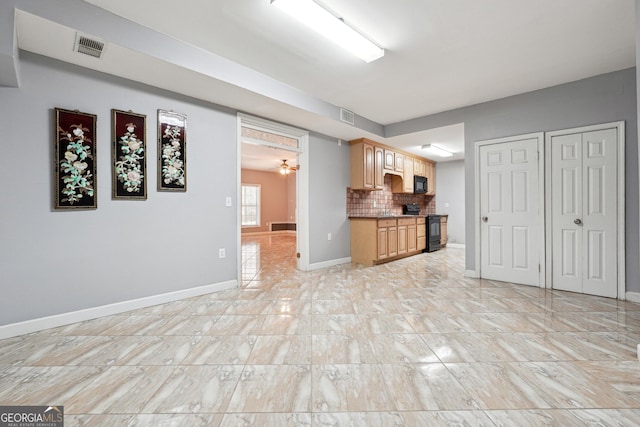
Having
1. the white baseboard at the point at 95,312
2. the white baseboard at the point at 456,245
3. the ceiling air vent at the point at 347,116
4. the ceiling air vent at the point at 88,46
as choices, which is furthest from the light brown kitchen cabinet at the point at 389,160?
the ceiling air vent at the point at 88,46

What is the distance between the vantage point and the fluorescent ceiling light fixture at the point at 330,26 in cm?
213

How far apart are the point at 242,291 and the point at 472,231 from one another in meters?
3.57

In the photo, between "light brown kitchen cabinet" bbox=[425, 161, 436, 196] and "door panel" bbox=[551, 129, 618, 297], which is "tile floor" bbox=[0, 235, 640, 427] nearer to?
"door panel" bbox=[551, 129, 618, 297]

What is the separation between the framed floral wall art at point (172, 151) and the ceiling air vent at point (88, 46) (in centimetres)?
78

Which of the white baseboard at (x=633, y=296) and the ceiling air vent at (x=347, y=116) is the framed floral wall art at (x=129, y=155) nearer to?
the ceiling air vent at (x=347, y=116)

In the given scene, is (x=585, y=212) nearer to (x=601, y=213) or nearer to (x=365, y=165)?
(x=601, y=213)

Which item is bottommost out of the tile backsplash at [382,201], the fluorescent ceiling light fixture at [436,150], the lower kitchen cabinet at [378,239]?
the lower kitchen cabinet at [378,239]

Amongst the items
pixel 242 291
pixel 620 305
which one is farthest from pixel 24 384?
pixel 620 305

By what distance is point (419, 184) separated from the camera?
7.14 meters

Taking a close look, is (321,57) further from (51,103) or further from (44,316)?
(44,316)

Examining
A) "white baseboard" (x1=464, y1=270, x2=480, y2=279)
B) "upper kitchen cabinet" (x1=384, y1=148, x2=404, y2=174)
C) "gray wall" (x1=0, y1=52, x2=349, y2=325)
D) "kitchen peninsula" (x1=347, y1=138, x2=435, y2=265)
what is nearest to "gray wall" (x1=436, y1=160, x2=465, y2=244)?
"kitchen peninsula" (x1=347, y1=138, x2=435, y2=265)

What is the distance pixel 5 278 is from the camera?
2277 millimetres

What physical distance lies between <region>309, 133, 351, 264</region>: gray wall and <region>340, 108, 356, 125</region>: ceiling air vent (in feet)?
2.39

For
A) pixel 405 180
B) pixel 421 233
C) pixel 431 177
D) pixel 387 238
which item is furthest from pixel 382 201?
pixel 431 177
